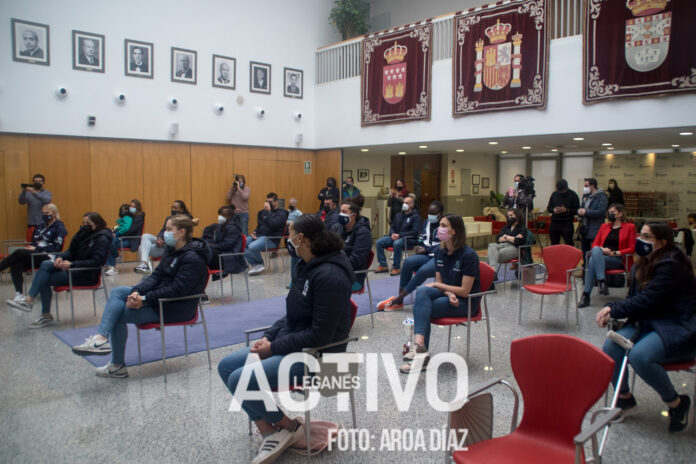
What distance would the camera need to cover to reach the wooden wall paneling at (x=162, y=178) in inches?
439

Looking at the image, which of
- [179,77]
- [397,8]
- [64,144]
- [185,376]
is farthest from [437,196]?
[185,376]

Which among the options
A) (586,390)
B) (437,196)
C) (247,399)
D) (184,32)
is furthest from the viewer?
(437,196)

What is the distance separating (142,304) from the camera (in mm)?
4102

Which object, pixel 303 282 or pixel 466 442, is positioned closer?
pixel 466 442

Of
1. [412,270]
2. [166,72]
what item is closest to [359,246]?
[412,270]

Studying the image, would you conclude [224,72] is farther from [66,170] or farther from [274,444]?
[274,444]

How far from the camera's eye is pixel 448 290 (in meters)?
4.43

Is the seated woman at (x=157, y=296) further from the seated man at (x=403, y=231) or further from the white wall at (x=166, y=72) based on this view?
the white wall at (x=166, y=72)

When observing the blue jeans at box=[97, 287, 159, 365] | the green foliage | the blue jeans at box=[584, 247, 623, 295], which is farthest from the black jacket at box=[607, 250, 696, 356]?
the green foliage

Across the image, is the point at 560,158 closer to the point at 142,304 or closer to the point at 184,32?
the point at 184,32

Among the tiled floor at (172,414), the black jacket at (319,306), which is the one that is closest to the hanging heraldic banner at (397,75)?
the tiled floor at (172,414)

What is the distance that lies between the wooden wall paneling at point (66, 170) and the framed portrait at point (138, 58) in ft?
5.70

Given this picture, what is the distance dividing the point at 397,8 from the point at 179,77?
6975mm

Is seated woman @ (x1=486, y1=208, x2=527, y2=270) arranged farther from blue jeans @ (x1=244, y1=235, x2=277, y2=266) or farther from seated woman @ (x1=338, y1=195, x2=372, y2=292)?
blue jeans @ (x1=244, y1=235, x2=277, y2=266)
